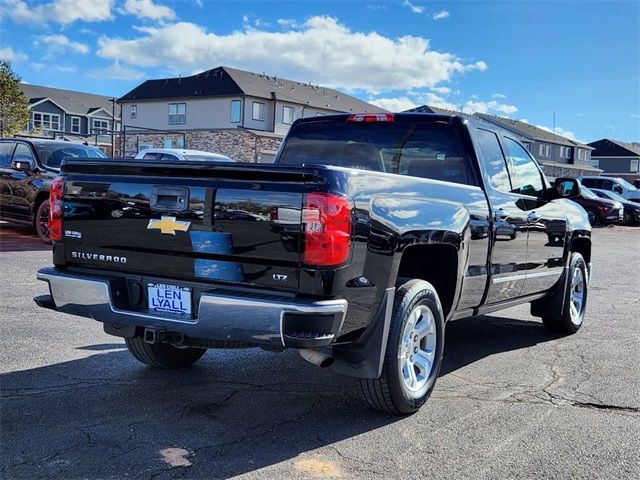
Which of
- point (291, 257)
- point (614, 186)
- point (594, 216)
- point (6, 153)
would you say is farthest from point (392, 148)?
point (614, 186)

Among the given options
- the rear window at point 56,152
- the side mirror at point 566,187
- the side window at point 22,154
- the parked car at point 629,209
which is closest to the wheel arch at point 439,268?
the side mirror at point 566,187

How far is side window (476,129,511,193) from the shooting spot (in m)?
5.44

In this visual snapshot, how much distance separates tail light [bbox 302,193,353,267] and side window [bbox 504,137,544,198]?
282 centimetres

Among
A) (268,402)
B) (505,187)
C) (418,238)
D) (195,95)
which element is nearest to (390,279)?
(418,238)

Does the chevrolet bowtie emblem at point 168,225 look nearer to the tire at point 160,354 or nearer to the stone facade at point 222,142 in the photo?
the tire at point 160,354

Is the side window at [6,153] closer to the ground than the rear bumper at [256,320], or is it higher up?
higher up

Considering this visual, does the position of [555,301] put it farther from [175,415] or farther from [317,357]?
[175,415]

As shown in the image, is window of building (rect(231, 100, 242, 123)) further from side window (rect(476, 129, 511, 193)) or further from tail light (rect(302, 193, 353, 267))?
tail light (rect(302, 193, 353, 267))

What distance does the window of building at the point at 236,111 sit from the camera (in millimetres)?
44000

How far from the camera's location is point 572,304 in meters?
6.91

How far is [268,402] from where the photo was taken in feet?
14.7

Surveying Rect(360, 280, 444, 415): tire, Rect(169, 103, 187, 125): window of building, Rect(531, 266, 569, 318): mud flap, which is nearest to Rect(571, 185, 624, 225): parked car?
Rect(531, 266, 569, 318): mud flap

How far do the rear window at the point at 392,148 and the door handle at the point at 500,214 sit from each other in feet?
1.04

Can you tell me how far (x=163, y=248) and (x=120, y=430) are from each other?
3.59 feet
